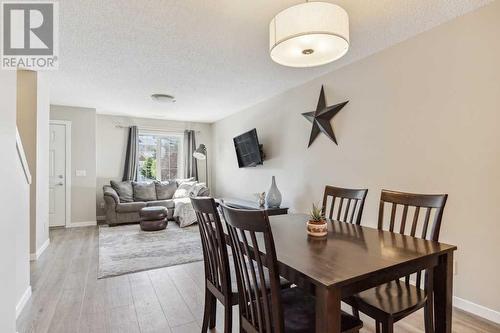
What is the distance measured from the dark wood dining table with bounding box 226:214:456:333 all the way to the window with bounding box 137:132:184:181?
18.6 ft

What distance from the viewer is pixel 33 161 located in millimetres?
3410

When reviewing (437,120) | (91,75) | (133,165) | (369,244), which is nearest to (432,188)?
(437,120)

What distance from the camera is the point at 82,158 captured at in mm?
5402

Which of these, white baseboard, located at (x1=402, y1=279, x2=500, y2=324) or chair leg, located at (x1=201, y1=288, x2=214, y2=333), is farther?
white baseboard, located at (x1=402, y1=279, x2=500, y2=324)

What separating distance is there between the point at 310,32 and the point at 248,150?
366cm

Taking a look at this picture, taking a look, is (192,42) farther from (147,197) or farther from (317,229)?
(147,197)

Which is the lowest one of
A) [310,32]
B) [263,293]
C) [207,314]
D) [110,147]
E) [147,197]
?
[207,314]

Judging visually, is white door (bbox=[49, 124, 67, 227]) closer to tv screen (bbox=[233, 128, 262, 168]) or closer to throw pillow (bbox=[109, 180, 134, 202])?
throw pillow (bbox=[109, 180, 134, 202])

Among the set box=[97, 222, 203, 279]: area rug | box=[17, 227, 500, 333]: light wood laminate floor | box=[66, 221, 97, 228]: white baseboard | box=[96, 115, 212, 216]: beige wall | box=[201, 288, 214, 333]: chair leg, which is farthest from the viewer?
box=[96, 115, 212, 216]: beige wall

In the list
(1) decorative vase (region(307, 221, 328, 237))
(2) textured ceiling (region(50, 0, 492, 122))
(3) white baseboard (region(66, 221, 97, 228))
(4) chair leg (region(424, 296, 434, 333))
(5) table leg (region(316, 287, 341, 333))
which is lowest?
(3) white baseboard (region(66, 221, 97, 228))

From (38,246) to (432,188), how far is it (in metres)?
4.64

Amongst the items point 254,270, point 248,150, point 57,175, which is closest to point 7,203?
point 254,270

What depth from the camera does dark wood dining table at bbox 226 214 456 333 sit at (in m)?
0.99

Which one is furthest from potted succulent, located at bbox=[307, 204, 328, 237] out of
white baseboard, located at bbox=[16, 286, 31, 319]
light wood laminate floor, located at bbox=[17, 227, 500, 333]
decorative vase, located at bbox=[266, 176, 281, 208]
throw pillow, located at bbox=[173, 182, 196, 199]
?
throw pillow, located at bbox=[173, 182, 196, 199]
